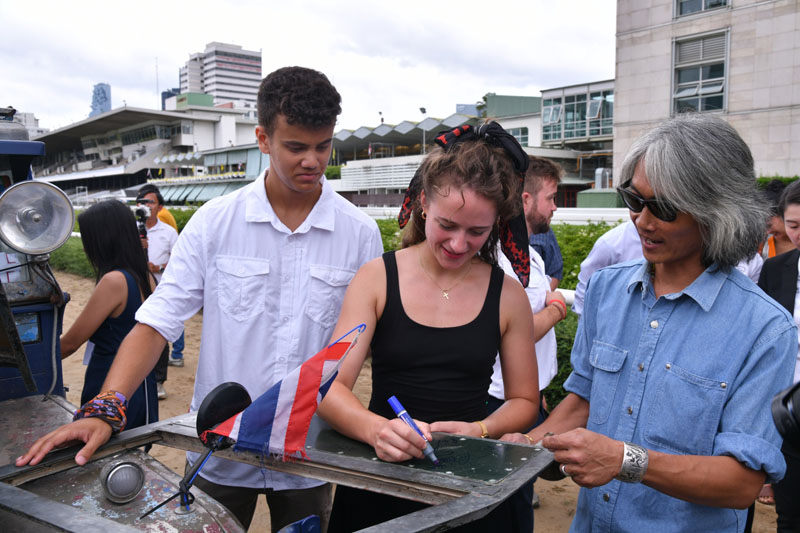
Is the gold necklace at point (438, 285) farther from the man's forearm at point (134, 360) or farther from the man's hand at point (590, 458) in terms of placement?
the man's forearm at point (134, 360)

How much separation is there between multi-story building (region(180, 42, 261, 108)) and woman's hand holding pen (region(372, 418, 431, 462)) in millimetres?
180265

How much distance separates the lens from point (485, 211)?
1.93 meters

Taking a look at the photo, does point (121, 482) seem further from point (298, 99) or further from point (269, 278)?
point (298, 99)

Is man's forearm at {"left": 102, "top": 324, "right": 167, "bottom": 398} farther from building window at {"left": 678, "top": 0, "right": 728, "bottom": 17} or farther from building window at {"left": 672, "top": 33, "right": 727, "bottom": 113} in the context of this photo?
building window at {"left": 678, "top": 0, "right": 728, "bottom": 17}

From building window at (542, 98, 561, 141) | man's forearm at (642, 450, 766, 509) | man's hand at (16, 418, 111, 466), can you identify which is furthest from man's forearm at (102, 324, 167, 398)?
building window at (542, 98, 561, 141)

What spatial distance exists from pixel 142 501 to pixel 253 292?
91cm

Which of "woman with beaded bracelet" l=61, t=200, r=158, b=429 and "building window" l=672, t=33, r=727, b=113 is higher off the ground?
"building window" l=672, t=33, r=727, b=113

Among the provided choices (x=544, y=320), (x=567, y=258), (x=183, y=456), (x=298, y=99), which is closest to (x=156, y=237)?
(x=183, y=456)

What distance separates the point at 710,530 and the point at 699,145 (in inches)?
41.3

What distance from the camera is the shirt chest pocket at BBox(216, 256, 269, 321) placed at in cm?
242

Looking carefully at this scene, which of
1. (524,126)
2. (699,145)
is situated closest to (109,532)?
(699,145)

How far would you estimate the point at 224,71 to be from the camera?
176m

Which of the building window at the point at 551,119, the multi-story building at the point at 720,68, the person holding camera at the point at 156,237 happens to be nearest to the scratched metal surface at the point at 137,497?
the person holding camera at the point at 156,237

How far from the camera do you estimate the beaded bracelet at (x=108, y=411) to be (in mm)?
1844
